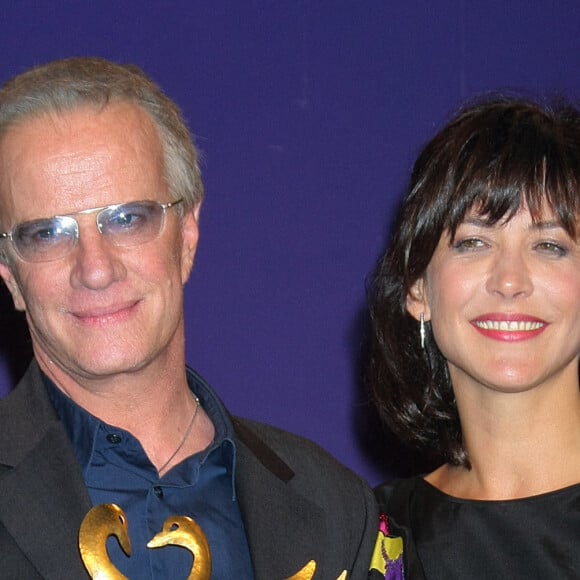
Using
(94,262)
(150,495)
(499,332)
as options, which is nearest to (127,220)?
(94,262)

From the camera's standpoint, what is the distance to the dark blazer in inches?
77.0

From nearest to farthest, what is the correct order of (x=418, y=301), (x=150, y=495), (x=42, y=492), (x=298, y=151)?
(x=42, y=492)
(x=150, y=495)
(x=418, y=301)
(x=298, y=151)

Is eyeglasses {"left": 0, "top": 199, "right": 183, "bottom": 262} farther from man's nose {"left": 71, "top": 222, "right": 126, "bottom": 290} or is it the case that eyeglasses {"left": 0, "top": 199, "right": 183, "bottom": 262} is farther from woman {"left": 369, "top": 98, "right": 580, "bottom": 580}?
woman {"left": 369, "top": 98, "right": 580, "bottom": 580}

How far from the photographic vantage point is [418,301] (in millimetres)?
2451

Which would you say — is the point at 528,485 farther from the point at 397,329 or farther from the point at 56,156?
the point at 56,156

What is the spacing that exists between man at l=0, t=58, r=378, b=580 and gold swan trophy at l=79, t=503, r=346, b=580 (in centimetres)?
2

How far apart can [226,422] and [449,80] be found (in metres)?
1.31

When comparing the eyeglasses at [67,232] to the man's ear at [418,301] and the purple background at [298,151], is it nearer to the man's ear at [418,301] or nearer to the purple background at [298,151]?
the man's ear at [418,301]

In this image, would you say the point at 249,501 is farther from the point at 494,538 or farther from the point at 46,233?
the point at 46,233

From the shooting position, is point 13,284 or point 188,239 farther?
point 188,239

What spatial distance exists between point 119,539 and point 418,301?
0.78 meters

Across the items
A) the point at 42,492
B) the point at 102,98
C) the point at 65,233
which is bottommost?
the point at 42,492

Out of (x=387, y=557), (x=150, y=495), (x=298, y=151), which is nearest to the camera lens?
(x=150, y=495)

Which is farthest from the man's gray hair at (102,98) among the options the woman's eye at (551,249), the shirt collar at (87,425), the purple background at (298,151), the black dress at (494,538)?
the black dress at (494,538)
